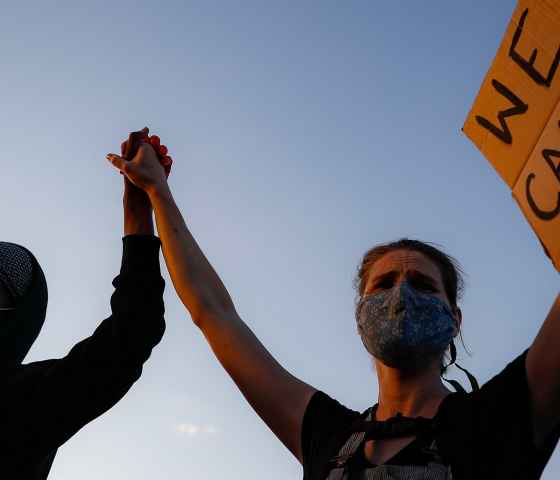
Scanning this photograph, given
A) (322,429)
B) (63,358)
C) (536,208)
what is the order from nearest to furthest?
1. (536,208)
2. (322,429)
3. (63,358)

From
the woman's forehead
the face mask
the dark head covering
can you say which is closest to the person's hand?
the dark head covering

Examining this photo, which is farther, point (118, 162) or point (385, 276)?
point (118, 162)

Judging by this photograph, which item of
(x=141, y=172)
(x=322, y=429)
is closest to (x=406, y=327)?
(x=322, y=429)

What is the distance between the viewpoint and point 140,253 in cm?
379

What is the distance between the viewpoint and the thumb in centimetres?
400

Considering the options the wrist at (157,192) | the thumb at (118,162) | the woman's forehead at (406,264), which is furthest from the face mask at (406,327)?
the thumb at (118,162)

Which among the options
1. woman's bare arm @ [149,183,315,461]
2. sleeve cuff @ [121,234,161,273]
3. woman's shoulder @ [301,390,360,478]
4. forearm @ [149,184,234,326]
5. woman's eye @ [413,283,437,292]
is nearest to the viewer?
woman's shoulder @ [301,390,360,478]

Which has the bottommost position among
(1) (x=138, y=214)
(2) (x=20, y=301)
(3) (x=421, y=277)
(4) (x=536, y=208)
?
(2) (x=20, y=301)

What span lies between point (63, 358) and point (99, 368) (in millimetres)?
199

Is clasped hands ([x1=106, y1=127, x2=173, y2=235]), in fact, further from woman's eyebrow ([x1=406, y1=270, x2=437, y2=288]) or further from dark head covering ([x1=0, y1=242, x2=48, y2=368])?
woman's eyebrow ([x1=406, y1=270, x2=437, y2=288])

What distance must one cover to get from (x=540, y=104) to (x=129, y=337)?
1995 millimetres

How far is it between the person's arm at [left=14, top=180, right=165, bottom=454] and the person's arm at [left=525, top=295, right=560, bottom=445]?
1.76 m

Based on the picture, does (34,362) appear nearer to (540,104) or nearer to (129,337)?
(129,337)

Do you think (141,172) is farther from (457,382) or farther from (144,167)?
(457,382)
